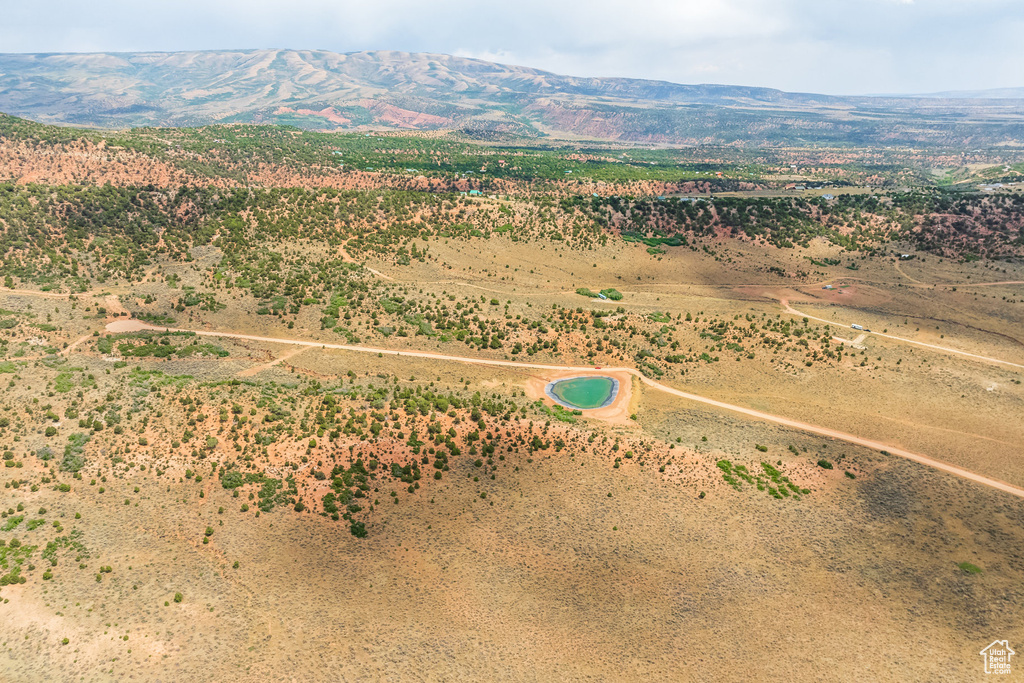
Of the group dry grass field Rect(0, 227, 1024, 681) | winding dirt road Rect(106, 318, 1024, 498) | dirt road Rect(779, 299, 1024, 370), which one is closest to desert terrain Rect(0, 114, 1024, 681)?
dry grass field Rect(0, 227, 1024, 681)

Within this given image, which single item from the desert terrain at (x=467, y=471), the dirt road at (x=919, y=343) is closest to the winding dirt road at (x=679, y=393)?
the desert terrain at (x=467, y=471)

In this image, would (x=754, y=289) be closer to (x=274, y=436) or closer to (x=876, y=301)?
(x=876, y=301)

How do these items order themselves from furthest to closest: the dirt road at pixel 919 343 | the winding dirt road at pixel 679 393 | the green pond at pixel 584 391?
the dirt road at pixel 919 343 < the green pond at pixel 584 391 < the winding dirt road at pixel 679 393

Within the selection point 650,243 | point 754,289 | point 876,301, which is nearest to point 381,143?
point 650,243

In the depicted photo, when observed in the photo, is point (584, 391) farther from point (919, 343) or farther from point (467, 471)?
point (919, 343)

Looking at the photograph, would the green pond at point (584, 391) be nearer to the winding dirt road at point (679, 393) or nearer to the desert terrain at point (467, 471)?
the desert terrain at point (467, 471)

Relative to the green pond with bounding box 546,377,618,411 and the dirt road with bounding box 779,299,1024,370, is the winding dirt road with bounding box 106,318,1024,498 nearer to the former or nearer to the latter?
the green pond with bounding box 546,377,618,411
